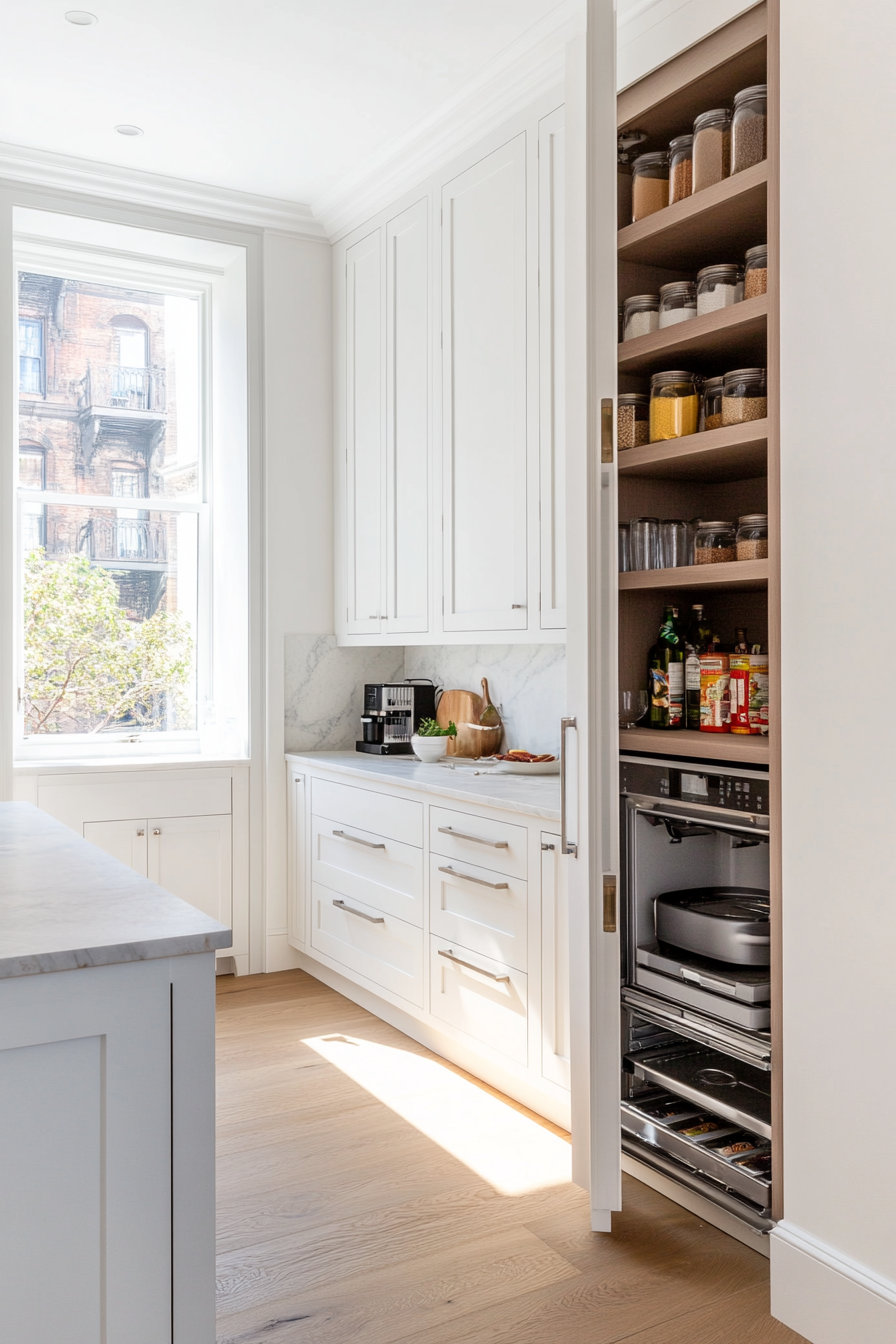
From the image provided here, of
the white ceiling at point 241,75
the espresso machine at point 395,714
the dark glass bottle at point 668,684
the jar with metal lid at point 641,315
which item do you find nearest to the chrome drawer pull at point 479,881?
the dark glass bottle at point 668,684

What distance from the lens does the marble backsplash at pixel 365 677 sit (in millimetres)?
3793

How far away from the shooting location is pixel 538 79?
303 cm

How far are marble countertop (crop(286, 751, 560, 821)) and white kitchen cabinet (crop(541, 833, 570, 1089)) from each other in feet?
0.40

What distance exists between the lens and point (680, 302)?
8.01 ft

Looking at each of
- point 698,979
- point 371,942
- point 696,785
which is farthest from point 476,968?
point 696,785

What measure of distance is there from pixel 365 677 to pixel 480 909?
1.71 meters

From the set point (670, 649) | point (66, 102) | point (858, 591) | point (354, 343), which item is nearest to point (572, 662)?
point (670, 649)

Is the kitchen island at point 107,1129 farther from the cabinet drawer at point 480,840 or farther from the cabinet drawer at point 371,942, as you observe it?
the cabinet drawer at point 371,942

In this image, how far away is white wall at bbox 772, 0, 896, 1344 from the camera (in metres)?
1.78

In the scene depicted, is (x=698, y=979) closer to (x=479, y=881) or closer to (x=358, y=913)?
(x=479, y=881)

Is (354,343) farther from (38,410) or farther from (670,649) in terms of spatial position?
(670,649)

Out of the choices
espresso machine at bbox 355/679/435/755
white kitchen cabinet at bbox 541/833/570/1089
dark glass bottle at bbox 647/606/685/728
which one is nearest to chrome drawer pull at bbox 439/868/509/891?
white kitchen cabinet at bbox 541/833/570/1089

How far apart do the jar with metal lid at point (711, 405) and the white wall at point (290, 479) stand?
217 centimetres

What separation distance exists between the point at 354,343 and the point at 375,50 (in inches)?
47.4
